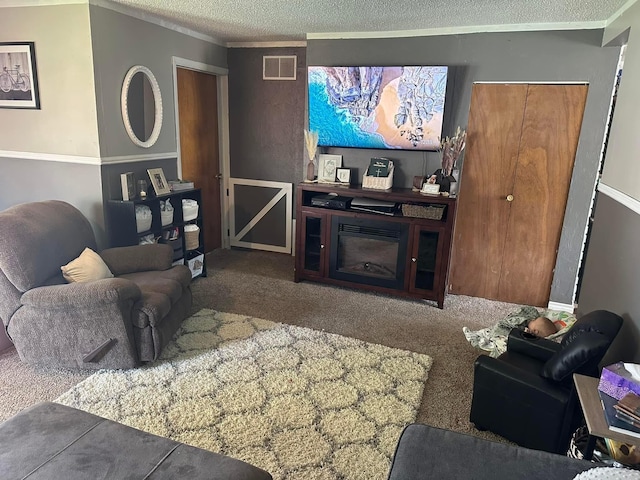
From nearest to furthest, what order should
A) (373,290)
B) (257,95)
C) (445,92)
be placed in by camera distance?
1. (445,92)
2. (373,290)
3. (257,95)

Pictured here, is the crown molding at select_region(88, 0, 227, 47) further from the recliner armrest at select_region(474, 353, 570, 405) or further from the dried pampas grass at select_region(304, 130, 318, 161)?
the recliner armrest at select_region(474, 353, 570, 405)

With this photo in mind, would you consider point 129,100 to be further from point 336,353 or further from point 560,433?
point 560,433

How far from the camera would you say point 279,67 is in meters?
4.63

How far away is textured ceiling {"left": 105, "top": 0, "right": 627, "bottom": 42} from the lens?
2953 millimetres

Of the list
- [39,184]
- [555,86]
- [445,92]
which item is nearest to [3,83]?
[39,184]

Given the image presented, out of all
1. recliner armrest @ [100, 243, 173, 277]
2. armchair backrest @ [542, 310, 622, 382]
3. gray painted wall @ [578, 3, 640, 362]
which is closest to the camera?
armchair backrest @ [542, 310, 622, 382]

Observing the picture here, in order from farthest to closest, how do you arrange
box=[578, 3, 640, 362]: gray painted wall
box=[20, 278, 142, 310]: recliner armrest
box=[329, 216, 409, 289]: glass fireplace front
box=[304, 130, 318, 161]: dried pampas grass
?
1. box=[304, 130, 318, 161]: dried pampas grass
2. box=[329, 216, 409, 289]: glass fireplace front
3. box=[20, 278, 142, 310]: recliner armrest
4. box=[578, 3, 640, 362]: gray painted wall

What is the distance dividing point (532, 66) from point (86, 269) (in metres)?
3.63

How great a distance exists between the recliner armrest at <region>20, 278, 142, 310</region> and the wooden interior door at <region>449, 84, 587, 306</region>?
9.37ft

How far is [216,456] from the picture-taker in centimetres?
149

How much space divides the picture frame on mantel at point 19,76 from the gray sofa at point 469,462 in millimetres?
3587

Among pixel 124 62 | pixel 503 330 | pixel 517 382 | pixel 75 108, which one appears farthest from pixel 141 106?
pixel 517 382

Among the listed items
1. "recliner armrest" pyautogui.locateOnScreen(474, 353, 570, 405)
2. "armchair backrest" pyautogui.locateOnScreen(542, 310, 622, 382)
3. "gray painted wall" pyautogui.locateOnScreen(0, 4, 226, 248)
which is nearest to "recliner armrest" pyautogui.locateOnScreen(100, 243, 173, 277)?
"gray painted wall" pyautogui.locateOnScreen(0, 4, 226, 248)

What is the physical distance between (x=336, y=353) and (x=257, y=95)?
309cm
